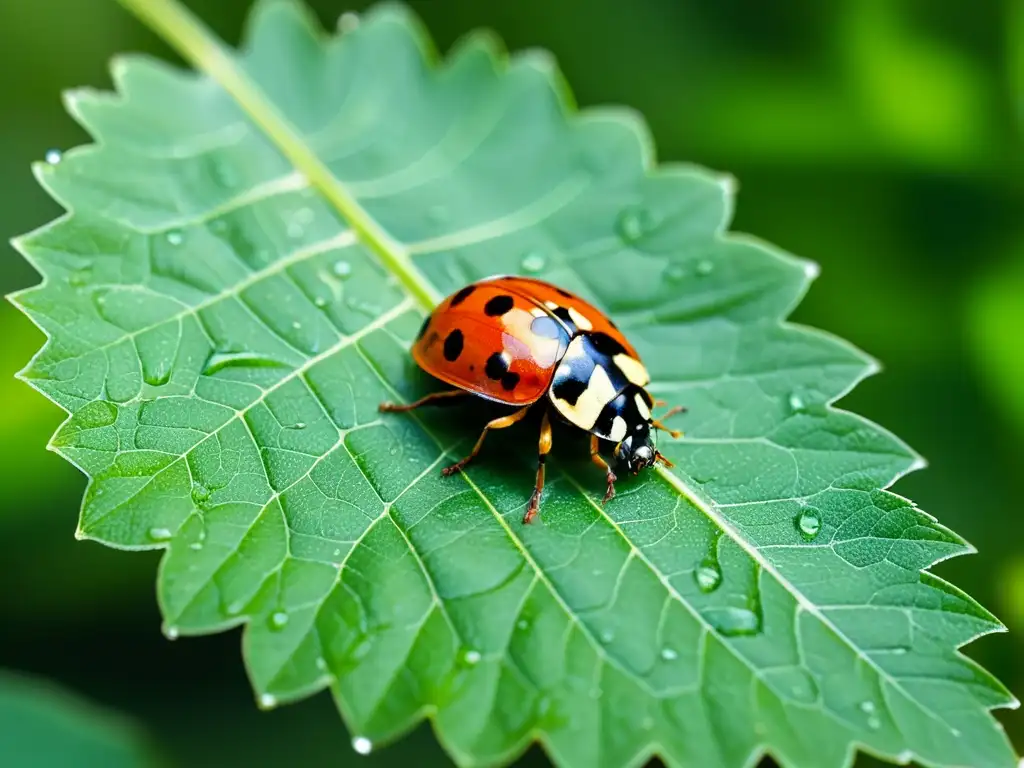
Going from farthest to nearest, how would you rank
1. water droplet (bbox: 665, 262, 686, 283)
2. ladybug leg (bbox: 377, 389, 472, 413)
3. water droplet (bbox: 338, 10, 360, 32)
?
water droplet (bbox: 338, 10, 360, 32) < water droplet (bbox: 665, 262, 686, 283) < ladybug leg (bbox: 377, 389, 472, 413)

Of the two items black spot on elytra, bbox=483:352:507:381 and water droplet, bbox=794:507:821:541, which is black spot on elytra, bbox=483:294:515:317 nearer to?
black spot on elytra, bbox=483:352:507:381

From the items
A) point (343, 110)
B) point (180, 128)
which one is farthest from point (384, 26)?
point (180, 128)

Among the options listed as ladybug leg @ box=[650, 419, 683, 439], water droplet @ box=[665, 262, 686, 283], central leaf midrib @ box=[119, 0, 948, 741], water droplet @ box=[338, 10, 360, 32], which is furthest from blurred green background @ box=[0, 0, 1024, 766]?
ladybug leg @ box=[650, 419, 683, 439]

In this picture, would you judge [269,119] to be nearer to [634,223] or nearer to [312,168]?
[312,168]

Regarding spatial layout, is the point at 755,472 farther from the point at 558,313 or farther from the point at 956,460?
the point at 956,460

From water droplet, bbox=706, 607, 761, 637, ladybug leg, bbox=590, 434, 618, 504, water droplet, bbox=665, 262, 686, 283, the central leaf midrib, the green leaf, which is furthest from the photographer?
water droplet, bbox=665, 262, 686, 283

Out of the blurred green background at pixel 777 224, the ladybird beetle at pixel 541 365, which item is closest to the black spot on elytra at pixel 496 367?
the ladybird beetle at pixel 541 365
